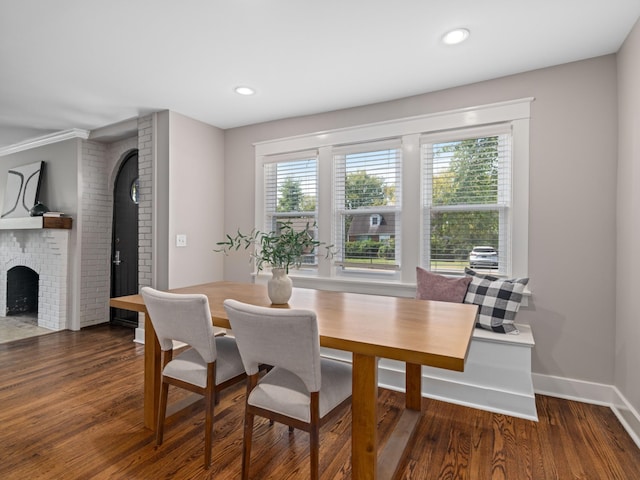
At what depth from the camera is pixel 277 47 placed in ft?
7.88

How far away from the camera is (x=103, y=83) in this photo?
2955mm

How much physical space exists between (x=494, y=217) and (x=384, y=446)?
197 centimetres

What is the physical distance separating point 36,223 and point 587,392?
5842 millimetres

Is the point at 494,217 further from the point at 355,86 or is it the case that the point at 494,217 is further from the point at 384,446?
the point at 384,446

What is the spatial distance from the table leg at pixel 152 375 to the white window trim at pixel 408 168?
185 centimetres

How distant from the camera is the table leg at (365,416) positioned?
55.3 inches

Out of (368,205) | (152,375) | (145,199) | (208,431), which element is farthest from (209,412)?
(145,199)

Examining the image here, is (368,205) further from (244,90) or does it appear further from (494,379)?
(494,379)

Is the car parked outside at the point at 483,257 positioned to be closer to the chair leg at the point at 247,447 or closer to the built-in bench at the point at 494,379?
the built-in bench at the point at 494,379

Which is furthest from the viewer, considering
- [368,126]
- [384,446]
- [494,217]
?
[368,126]

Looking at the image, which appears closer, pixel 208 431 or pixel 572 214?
pixel 208 431

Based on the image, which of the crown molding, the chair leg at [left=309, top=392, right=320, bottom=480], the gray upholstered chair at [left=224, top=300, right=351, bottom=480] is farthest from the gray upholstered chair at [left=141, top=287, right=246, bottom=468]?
the crown molding

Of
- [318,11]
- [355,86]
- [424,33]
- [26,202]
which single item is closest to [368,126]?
[355,86]

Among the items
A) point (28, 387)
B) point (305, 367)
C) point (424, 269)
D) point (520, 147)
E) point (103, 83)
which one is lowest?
point (28, 387)
